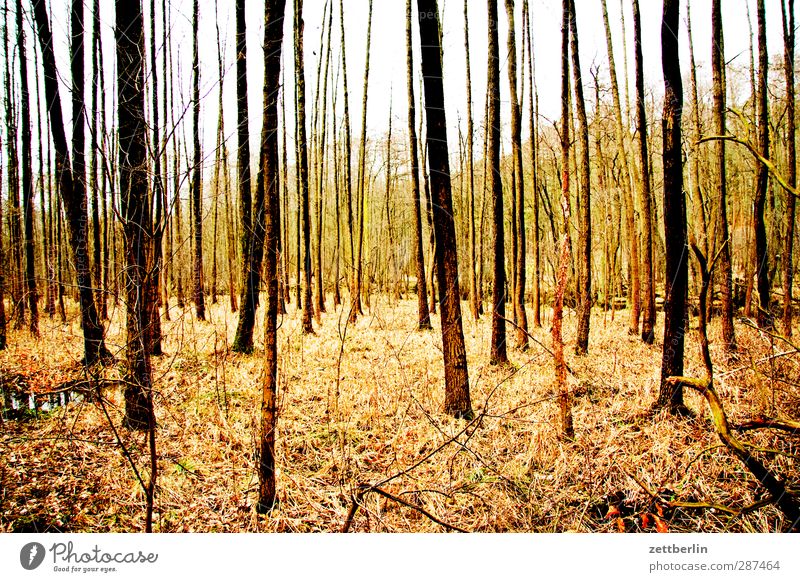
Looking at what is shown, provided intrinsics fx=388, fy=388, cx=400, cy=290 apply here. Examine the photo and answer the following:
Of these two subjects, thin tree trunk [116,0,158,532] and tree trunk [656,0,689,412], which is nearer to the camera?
thin tree trunk [116,0,158,532]

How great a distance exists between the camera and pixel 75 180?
4402 millimetres

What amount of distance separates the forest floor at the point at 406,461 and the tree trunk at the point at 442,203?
1.55 ft

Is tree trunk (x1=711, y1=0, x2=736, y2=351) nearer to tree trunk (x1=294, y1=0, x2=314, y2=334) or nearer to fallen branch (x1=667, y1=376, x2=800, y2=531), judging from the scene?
fallen branch (x1=667, y1=376, x2=800, y2=531)

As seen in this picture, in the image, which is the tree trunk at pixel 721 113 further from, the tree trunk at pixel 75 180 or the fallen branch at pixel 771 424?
the tree trunk at pixel 75 180

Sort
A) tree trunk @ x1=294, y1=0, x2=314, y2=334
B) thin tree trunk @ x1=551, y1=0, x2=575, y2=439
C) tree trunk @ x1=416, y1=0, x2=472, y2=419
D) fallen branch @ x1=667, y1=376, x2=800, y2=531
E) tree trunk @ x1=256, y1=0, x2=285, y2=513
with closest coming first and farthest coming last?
fallen branch @ x1=667, y1=376, x2=800, y2=531
tree trunk @ x1=256, y1=0, x2=285, y2=513
thin tree trunk @ x1=551, y1=0, x2=575, y2=439
tree trunk @ x1=416, y1=0, x2=472, y2=419
tree trunk @ x1=294, y1=0, x2=314, y2=334

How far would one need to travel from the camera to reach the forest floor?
2553mm

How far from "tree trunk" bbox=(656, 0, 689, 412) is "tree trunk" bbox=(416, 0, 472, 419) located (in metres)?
1.87

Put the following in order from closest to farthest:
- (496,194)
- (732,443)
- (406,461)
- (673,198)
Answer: (732,443), (406,461), (673,198), (496,194)

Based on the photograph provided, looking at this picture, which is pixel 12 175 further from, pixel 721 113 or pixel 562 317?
pixel 721 113

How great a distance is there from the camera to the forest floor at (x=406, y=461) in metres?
2.55

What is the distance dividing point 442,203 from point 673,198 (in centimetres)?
209

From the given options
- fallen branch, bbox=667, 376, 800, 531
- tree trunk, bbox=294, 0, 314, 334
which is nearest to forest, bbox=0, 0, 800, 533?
fallen branch, bbox=667, 376, 800, 531

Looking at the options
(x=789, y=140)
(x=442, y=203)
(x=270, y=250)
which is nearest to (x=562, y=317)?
(x=442, y=203)
